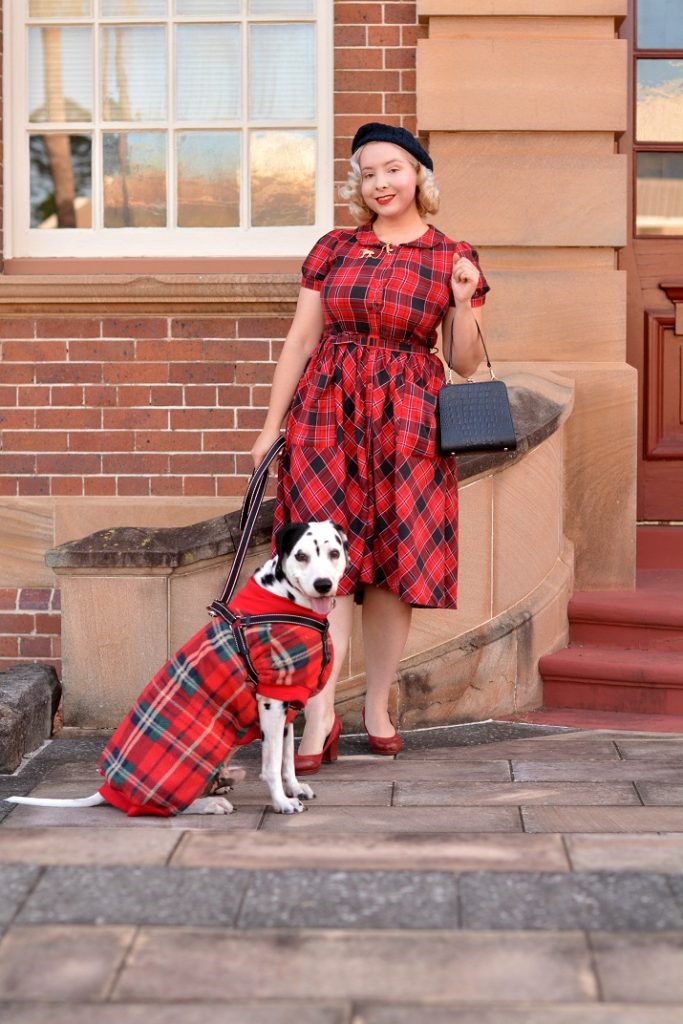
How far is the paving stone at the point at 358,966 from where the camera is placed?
2.92 m

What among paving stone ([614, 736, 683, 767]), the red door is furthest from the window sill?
paving stone ([614, 736, 683, 767])

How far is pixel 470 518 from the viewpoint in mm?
5645

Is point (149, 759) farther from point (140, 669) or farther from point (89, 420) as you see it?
point (89, 420)

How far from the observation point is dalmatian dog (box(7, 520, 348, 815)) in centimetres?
420

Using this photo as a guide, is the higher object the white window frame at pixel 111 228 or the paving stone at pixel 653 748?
the white window frame at pixel 111 228

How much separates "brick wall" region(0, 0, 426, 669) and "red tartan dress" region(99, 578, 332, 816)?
2.18 metres

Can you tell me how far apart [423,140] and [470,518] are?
71.7 inches

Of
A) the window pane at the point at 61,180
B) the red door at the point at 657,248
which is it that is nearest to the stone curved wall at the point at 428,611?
the red door at the point at 657,248

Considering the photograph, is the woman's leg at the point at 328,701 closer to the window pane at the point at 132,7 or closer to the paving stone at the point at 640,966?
the paving stone at the point at 640,966

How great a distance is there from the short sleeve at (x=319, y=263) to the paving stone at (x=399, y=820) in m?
1.75

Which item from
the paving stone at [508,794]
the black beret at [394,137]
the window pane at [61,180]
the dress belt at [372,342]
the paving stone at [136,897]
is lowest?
the paving stone at [508,794]

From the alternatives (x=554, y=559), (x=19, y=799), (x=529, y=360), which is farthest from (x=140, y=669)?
(x=529, y=360)

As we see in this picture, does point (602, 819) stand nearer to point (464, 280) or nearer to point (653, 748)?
point (653, 748)

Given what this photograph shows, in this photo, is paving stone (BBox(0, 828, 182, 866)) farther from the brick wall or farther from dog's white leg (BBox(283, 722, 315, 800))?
the brick wall
